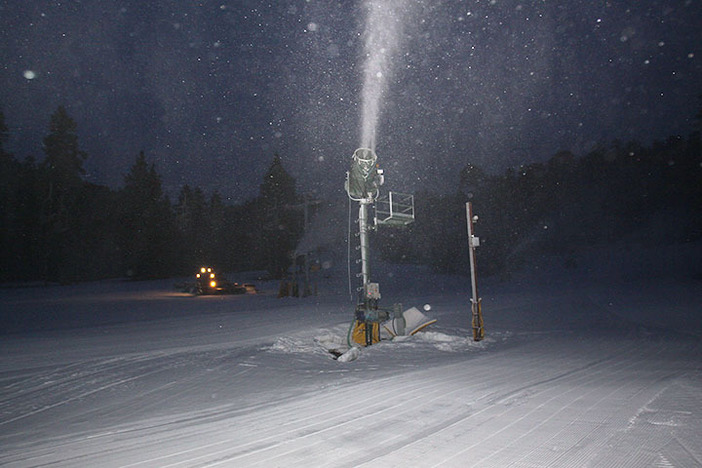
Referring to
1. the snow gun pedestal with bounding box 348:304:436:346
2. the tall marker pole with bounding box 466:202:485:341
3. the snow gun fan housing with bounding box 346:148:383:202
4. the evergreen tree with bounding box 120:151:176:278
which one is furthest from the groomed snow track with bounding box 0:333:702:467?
the evergreen tree with bounding box 120:151:176:278

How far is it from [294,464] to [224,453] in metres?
0.83

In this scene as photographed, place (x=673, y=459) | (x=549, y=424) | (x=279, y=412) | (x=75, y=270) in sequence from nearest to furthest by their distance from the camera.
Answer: (x=673, y=459), (x=549, y=424), (x=279, y=412), (x=75, y=270)

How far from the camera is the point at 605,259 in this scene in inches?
1930

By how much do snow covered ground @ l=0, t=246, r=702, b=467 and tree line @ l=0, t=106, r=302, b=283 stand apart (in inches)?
1454

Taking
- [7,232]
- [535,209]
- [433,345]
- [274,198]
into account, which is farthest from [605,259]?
[7,232]

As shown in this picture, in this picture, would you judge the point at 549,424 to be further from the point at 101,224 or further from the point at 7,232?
the point at 101,224

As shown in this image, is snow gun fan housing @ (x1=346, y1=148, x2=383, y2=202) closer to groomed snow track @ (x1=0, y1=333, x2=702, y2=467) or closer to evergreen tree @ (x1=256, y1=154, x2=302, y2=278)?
groomed snow track @ (x1=0, y1=333, x2=702, y2=467)

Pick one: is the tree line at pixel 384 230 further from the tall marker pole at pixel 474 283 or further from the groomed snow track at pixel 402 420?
the groomed snow track at pixel 402 420

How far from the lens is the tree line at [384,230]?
4969cm

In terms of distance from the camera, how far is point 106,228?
58938 millimetres

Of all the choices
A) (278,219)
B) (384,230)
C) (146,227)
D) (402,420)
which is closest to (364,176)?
(402,420)

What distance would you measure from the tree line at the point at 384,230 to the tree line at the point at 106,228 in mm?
141

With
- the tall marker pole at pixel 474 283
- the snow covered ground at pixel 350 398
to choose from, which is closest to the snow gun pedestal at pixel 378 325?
the snow covered ground at pixel 350 398

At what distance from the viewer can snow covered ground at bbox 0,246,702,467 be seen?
4449 millimetres
